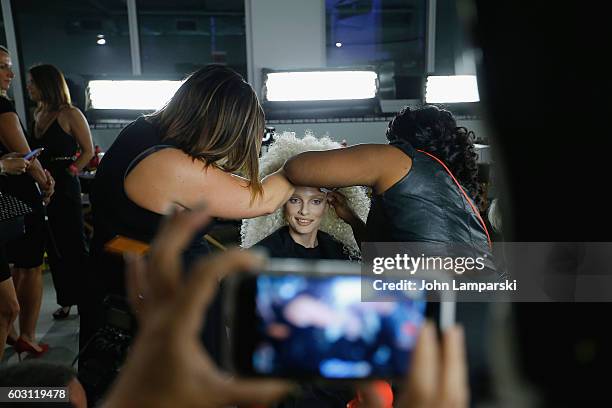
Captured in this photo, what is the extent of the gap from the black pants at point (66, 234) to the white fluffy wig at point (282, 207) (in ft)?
4.03

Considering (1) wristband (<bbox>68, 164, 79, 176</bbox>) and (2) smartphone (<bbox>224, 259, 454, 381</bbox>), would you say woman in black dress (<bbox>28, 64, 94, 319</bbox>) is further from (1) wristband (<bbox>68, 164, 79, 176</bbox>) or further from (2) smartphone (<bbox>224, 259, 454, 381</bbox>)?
(2) smartphone (<bbox>224, 259, 454, 381</bbox>)

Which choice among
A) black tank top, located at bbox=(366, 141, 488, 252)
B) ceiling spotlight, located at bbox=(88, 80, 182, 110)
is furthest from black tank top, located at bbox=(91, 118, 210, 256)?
ceiling spotlight, located at bbox=(88, 80, 182, 110)

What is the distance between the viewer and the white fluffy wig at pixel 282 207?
5.88ft

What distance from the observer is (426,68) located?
17.7 feet

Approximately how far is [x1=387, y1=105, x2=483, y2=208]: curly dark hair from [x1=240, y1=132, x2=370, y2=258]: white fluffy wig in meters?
0.58

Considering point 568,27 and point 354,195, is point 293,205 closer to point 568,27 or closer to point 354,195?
point 354,195

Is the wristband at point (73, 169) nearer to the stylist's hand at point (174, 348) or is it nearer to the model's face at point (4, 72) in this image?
the model's face at point (4, 72)

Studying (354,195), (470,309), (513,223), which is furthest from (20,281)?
(513,223)

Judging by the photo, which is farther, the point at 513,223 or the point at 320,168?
the point at 320,168

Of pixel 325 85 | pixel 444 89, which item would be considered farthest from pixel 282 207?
pixel 444 89

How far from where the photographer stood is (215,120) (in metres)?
1.04

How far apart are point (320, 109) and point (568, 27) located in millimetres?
4184

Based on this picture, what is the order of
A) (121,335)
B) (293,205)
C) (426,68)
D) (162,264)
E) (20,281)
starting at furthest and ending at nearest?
(426,68) → (20,281) → (293,205) → (121,335) → (162,264)

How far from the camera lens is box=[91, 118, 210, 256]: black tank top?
1006 mm
